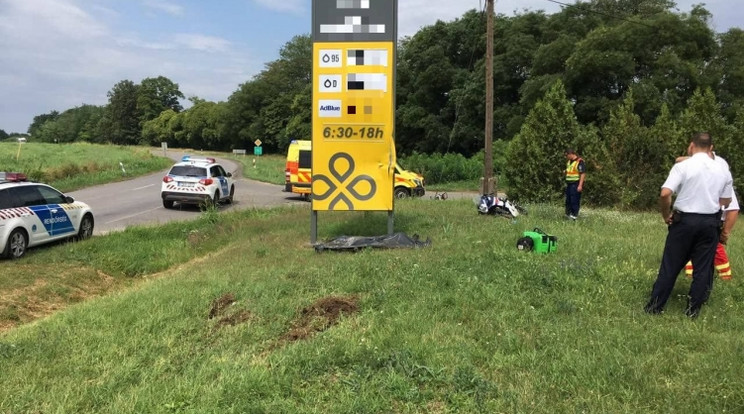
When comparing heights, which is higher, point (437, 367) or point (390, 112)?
point (390, 112)

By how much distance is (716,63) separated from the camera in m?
36.0

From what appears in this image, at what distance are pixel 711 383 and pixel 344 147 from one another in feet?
24.6

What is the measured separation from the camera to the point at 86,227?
13734 mm

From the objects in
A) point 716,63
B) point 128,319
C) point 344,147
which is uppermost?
point 716,63

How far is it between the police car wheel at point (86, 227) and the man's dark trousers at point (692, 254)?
12.7 metres

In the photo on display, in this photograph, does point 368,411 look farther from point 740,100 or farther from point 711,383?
point 740,100

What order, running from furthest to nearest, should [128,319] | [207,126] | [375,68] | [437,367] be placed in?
[207,126], [375,68], [128,319], [437,367]

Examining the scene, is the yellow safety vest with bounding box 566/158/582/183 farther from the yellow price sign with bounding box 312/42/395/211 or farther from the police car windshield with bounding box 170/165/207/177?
the police car windshield with bounding box 170/165/207/177

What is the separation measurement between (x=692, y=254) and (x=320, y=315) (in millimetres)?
3636

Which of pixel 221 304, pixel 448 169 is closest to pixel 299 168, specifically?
pixel 448 169

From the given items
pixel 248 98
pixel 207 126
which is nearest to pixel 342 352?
pixel 248 98

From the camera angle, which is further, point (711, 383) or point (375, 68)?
point (375, 68)

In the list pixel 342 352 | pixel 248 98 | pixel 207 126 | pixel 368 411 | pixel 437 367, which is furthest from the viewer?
pixel 207 126

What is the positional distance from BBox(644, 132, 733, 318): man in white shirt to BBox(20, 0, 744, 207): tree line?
12.7m
